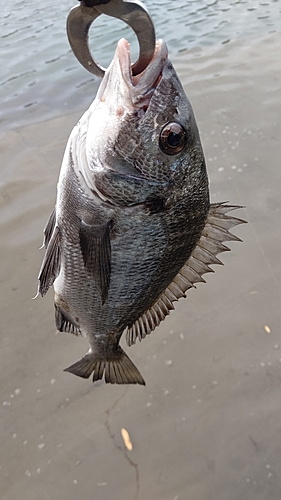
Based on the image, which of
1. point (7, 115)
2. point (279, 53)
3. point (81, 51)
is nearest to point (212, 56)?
point (279, 53)

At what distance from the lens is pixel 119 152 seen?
4.36ft

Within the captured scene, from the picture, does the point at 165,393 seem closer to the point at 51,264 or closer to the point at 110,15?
the point at 51,264

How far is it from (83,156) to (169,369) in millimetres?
1690

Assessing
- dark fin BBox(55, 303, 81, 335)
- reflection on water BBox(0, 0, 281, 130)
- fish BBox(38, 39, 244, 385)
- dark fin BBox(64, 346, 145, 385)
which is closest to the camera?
fish BBox(38, 39, 244, 385)

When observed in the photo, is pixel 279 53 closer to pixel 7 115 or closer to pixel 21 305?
pixel 7 115

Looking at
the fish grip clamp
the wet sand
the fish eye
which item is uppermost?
the fish grip clamp

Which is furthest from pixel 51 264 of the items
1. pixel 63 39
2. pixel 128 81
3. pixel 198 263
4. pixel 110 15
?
pixel 63 39

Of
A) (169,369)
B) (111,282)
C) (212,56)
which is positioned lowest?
(169,369)

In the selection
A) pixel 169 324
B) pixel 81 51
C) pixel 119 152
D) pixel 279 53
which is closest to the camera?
pixel 81 51

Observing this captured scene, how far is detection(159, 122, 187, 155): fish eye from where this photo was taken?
1302 millimetres

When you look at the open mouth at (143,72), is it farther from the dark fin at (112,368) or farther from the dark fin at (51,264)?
the dark fin at (112,368)

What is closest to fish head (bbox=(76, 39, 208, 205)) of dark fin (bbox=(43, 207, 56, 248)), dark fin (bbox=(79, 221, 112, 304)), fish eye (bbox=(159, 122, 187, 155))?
fish eye (bbox=(159, 122, 187, 155))

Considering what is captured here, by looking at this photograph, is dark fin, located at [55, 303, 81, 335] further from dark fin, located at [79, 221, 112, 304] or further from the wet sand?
the wet sand

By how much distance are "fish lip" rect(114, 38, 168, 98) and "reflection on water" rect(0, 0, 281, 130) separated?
14.1 feet
